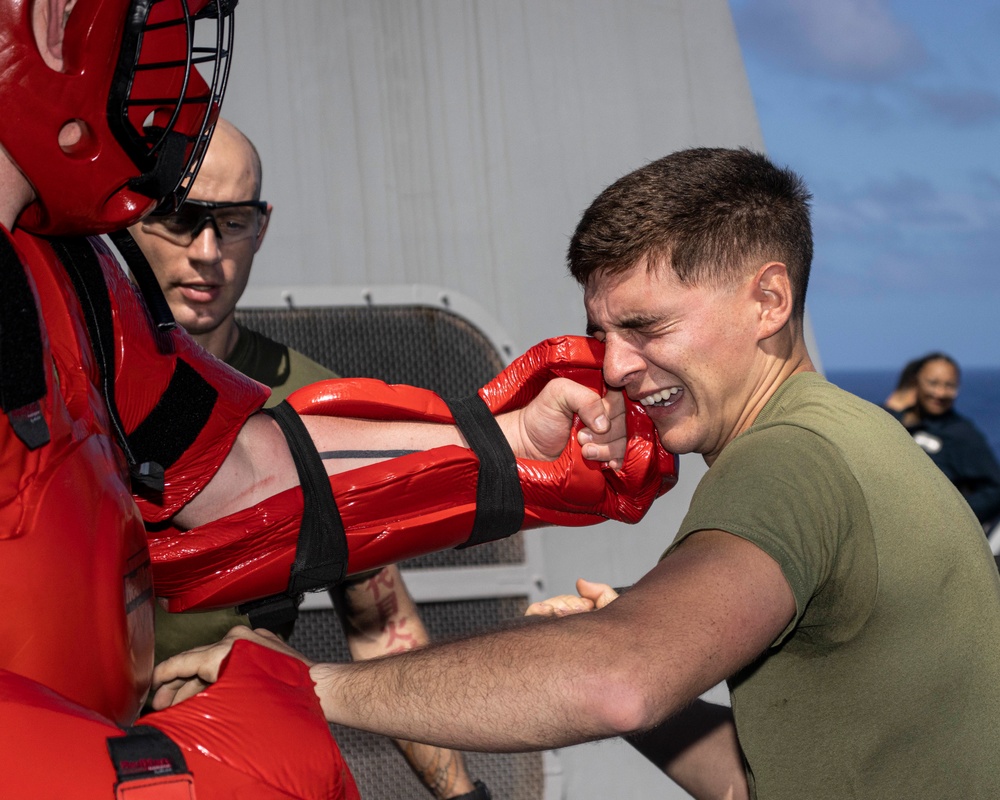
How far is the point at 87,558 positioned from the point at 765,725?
3.38ft

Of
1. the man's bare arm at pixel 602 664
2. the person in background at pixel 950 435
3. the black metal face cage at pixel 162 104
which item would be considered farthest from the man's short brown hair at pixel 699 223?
the person in background at pixel 950 435

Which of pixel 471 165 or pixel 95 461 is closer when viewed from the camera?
pixel 95 461

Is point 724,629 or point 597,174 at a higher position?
point 597,174

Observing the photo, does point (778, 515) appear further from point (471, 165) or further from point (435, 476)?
point (471, 165)

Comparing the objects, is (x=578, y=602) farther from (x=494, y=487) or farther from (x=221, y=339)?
(x=221, y=339)

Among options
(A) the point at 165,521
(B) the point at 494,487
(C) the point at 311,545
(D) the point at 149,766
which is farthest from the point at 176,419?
(D) the point at 149,766

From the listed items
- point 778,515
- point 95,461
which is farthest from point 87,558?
point 778,515

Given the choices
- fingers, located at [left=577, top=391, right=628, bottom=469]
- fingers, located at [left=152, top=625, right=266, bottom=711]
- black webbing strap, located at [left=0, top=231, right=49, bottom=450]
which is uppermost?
black webbing strap, located at [left=0, top=231, right=49, bottom=450]

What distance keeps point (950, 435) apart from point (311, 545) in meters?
4.77

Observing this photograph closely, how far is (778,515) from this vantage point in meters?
1.54

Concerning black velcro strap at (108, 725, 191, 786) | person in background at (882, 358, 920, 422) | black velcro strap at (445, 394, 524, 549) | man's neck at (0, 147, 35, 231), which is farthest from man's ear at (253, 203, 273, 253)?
person in background at (882, 358, 920, 422)

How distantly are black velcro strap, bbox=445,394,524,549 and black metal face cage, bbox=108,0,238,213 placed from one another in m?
0.75

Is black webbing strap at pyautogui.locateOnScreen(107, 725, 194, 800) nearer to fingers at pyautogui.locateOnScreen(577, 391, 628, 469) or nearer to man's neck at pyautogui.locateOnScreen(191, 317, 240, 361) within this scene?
fingers at pyautogui.locateOnScreen(577, 391, 628, 469)

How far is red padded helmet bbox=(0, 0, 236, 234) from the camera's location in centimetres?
137
